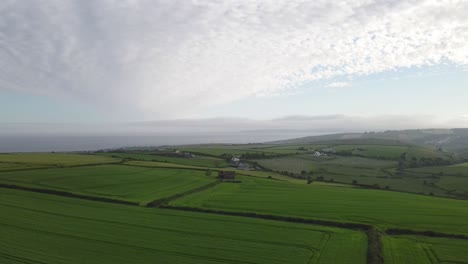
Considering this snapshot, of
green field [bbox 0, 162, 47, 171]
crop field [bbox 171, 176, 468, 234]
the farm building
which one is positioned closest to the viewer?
crop field [bbox 171, 176, 468, 234]

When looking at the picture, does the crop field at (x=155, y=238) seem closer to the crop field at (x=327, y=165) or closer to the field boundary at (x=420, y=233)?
the field boundary at (x=420, y=233)

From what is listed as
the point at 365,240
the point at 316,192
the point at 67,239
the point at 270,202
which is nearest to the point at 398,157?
the point at 316,192

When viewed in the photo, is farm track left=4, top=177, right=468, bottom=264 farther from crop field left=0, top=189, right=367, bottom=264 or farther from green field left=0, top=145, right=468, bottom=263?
crop field left=0, top=189, right=367, bottom=264

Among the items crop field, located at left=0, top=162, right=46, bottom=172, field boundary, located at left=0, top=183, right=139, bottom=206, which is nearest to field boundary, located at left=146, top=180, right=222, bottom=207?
field boundary, located at left=0, top=183, right=139, bottom=206

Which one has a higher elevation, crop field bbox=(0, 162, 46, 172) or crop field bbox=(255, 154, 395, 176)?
crop field bbox=(0, 162, 46, 172)

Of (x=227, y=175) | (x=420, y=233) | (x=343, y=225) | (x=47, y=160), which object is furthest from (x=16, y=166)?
(x=420, y=233)

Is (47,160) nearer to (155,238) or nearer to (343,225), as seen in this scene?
(155,238)
